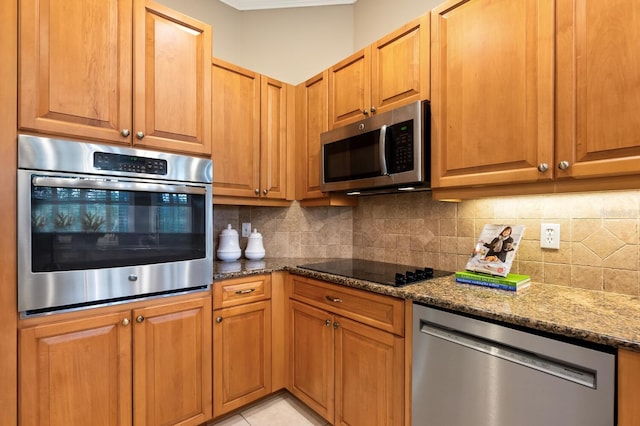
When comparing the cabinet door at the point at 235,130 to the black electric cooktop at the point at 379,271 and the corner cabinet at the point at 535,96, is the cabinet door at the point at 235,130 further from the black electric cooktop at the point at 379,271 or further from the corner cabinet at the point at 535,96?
the corner cabinet at the point at 535,96

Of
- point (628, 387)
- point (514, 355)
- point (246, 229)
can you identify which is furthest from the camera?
point (246, 229)

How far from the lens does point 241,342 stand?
1.88 meters

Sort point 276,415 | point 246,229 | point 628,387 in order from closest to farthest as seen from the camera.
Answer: point 628,387
point 276,415
point 246,229

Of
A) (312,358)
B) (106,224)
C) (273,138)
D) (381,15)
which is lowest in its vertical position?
(312,358)

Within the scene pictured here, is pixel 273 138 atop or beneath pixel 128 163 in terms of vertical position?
atop

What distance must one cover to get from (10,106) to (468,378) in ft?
6.66

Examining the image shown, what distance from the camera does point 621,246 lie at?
1291 mm

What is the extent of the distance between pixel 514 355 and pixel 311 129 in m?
1.78

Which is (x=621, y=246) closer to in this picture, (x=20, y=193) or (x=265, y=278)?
(x=265, y=278)

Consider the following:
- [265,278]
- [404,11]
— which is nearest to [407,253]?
[265,278]

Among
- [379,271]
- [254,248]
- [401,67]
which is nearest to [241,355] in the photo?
[254,248]

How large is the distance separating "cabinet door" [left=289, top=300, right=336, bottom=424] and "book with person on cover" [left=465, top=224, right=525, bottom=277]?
2.69 ft

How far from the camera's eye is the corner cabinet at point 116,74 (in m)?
1.28

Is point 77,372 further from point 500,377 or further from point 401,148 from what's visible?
point 401,148
